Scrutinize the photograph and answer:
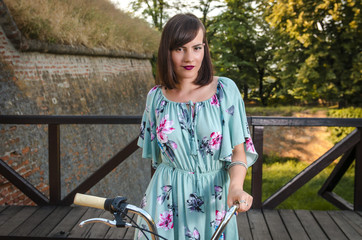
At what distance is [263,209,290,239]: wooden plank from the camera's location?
2787 mm

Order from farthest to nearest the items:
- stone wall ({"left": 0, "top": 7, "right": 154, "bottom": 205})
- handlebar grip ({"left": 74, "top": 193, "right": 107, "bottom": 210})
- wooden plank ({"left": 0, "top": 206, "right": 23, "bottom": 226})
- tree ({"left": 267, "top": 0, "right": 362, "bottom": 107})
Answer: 1. tree ({"left": 267, "top": 0, "right": 362, "bottom": 107})
2. stone wall ({"left": 0, "top": 7, "right": 154, "bottom": 205})
3. wooden plank ({"left": 0, "top": 206, "right": 23, "bottom": 226})
4. handlebar grip ({"left": 74, "top": 193, "right": 107, "bottom": 210})

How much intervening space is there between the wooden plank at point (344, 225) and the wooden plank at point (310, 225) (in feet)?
0.57

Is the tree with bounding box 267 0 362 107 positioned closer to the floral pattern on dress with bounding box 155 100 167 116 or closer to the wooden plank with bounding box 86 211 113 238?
the wooden plank with bounding box 86 211 113 238

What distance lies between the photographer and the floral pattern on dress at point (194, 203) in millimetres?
1535

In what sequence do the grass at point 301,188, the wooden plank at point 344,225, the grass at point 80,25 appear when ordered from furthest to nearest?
the grass at point 301,188 → the grass at point 80,25 → the wooden plank at point 344,225

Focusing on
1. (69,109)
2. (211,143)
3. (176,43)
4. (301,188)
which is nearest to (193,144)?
(211,143)

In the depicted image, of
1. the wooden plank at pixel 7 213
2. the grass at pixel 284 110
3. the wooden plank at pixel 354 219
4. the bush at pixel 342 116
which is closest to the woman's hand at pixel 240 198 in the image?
the wooden plank at pixel 354 219

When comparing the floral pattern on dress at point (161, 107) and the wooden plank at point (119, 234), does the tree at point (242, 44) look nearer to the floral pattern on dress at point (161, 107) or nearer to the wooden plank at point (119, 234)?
the wooden plank at point (119, 234)

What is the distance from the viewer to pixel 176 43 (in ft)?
4.93

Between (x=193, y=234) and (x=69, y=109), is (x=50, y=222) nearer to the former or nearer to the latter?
(x=193, y=234)

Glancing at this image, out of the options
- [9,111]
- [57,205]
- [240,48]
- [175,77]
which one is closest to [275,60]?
[240,48]

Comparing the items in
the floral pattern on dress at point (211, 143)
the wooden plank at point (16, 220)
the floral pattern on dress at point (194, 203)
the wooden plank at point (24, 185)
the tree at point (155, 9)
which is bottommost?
the wooden plank at point (16, 220)

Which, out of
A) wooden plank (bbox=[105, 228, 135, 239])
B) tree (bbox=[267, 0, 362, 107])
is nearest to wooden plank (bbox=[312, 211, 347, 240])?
wooden plank (bbox=[105, 228, 135, 239])

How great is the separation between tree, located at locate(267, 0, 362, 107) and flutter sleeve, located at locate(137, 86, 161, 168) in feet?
44.8
